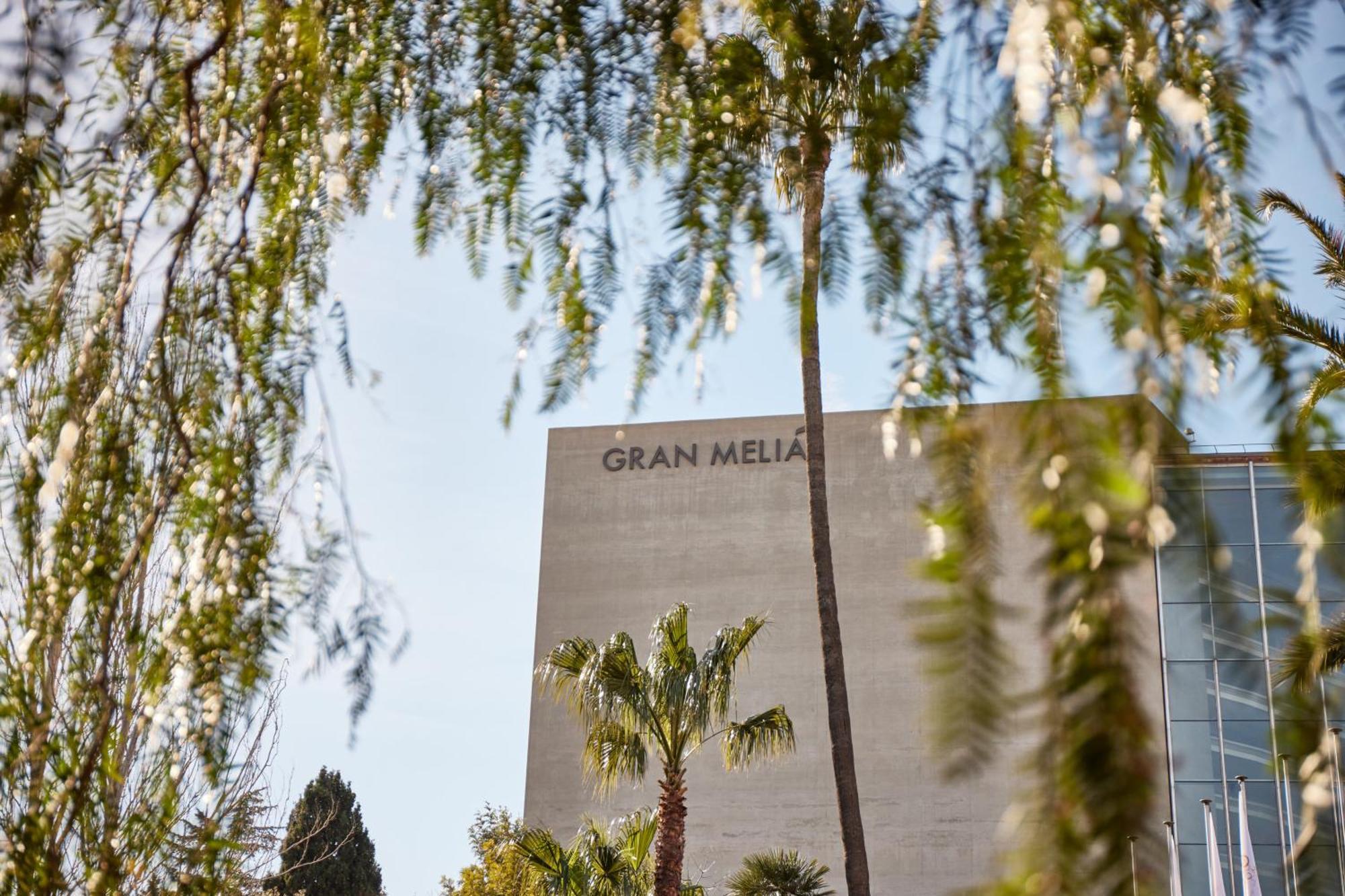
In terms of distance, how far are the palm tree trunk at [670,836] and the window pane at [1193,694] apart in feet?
40.3

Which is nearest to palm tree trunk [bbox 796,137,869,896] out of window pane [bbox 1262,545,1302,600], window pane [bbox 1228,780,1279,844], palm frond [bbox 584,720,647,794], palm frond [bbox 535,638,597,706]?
palm frond [bbox 584,720,647,794]

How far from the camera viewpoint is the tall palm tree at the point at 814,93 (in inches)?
63.7

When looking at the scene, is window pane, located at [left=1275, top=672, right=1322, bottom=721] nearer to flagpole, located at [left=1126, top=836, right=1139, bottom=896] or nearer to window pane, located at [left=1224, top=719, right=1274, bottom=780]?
flagpole, located at [left=1126, top=836, right=1139, bottom=896]

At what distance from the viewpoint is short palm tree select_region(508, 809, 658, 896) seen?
1425 cm

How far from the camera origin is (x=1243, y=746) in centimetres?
2292

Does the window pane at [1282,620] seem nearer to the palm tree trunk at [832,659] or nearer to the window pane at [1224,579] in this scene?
the window pane at [1224,579]

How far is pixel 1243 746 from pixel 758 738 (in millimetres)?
12716

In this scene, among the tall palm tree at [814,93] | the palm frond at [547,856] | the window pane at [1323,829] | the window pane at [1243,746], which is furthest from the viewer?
the window pane at [1243,746]

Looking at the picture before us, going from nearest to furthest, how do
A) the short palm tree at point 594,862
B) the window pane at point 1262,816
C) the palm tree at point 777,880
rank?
1. the short palm tree at point 594,862
2. the palm tree at point 777,880
3. the window pane at point 1262,816

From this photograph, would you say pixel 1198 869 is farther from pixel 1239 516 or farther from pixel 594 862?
pixel 594 862

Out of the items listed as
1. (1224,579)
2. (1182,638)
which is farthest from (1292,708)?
(1182,638)

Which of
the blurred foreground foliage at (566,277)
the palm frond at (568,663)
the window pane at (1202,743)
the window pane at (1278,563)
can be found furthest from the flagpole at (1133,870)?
the window pane at (1202,743)

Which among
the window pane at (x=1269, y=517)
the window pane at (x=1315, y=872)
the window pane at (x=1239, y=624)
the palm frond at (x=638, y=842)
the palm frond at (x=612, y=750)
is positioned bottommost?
the window pane at (x=1315, y=872)

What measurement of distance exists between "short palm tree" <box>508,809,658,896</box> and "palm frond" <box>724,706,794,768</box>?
4.56 ft
